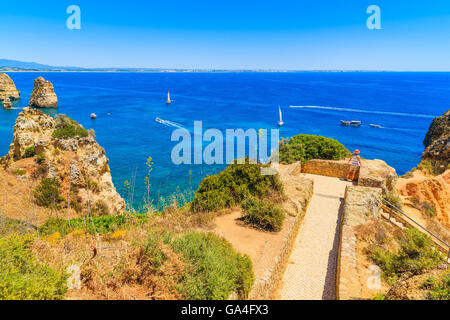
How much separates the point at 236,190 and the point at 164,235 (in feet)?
13.5

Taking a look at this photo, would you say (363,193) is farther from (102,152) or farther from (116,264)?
(102,152)

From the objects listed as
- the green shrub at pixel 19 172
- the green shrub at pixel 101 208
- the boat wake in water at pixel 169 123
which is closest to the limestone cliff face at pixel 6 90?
the boat wake in water at pixel 169 123

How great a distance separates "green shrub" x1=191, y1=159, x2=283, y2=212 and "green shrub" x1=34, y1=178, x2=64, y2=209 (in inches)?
343

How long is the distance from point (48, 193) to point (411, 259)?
1572 cm

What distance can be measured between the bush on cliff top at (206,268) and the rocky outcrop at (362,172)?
9083mm

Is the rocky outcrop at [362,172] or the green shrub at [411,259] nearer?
the green shrub at [411,259]

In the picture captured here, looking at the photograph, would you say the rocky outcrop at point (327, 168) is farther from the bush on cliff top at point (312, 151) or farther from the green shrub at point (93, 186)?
the green shrub at point (93, 186)

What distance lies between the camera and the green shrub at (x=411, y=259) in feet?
18.8

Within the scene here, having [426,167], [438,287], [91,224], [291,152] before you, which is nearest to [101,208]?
[91,224]

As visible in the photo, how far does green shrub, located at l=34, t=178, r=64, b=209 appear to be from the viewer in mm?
13380

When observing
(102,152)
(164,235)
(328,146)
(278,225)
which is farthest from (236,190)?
(102,152)

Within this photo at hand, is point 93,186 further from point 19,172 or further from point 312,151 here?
point 312,151

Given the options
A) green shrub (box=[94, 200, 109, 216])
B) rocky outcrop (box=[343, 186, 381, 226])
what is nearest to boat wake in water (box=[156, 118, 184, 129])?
green shrub (box=[94, 200, 109, 216])
